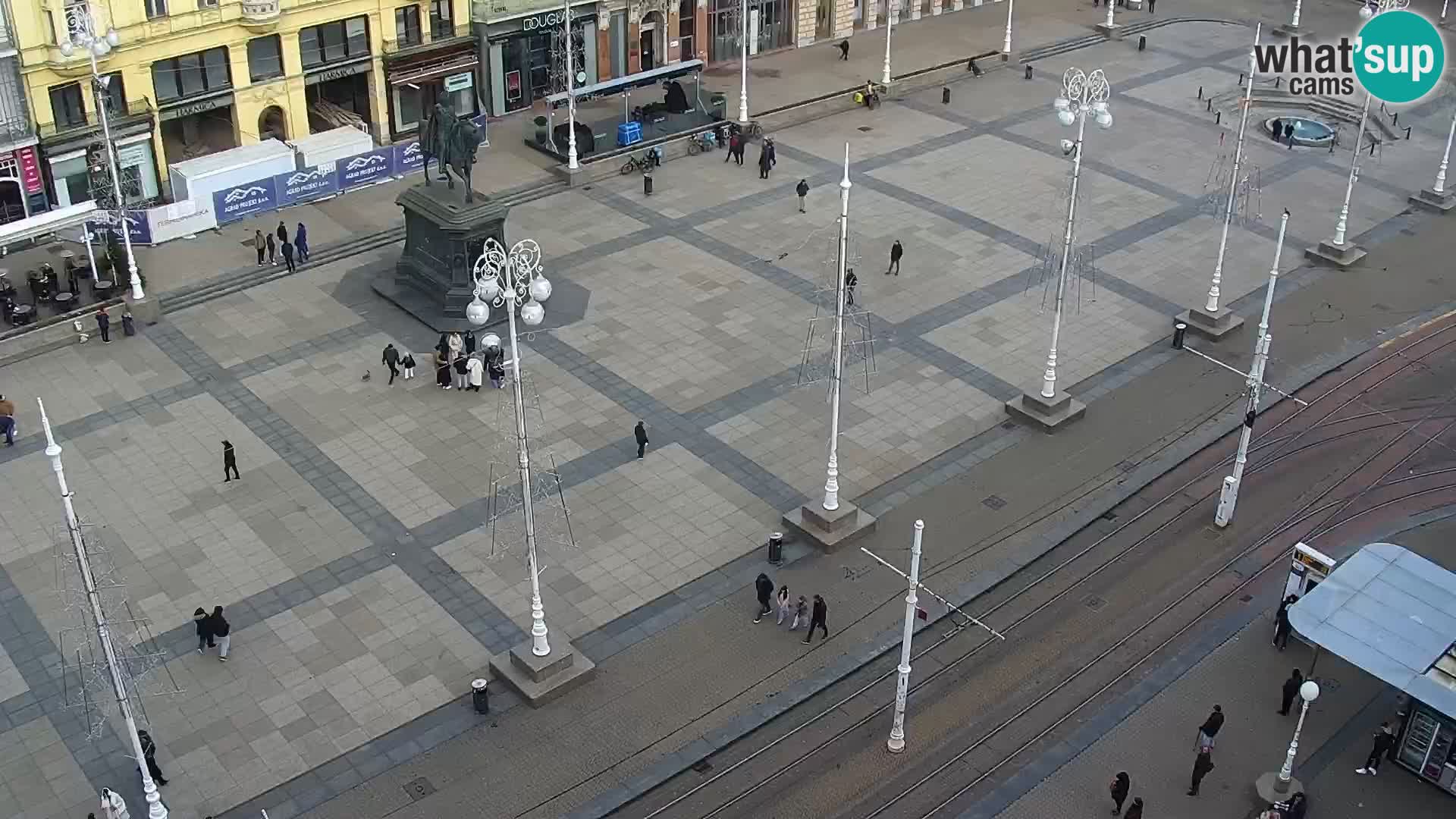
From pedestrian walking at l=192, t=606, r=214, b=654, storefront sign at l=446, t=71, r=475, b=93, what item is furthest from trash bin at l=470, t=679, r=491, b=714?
storefront sign at l=446, t=71, r=475, b=93

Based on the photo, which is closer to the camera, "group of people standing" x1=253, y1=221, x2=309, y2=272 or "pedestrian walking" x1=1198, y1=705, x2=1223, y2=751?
"pedestrian walking" x1=1198, y1=705, x2=1223, y2=751

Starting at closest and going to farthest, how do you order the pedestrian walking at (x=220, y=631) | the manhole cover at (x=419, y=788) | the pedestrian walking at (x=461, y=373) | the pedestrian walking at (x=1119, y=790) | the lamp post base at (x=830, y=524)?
1. the pedestrian walking at (x=1119, y=790)
2. the manhole cover at (x=419, y=788)
3. the pedestrian walking at (x=220, y=631)
4. the lamp post base at (x=830, y=524)
5. the pedestrian walking at (x=461, y=373)

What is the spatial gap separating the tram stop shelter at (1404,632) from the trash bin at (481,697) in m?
18.5

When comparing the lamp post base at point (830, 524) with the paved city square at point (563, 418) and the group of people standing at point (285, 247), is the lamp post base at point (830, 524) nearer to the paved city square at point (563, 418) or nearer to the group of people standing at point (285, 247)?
the paved city square at point (563, 418)

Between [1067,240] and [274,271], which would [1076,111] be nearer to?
[1067,240]

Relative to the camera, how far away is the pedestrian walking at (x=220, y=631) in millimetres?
34562

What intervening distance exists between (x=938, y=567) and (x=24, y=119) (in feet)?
121

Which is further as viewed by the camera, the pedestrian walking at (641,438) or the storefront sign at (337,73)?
the storefront sign at (337,73)

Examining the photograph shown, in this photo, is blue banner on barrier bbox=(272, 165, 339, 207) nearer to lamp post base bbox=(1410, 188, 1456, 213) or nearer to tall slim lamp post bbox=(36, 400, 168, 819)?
tall slim lamp post bbox=(36, 400, 168, 819)

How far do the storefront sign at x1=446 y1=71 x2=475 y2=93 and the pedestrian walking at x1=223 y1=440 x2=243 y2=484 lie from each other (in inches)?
1079

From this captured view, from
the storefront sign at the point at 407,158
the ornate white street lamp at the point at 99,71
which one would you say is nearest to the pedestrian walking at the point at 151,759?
the ornate white street lamp at the point at 99,71

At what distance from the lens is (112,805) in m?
29.1

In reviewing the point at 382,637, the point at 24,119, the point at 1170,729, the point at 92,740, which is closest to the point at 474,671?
the point at 382,637

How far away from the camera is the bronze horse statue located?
4834 cm
